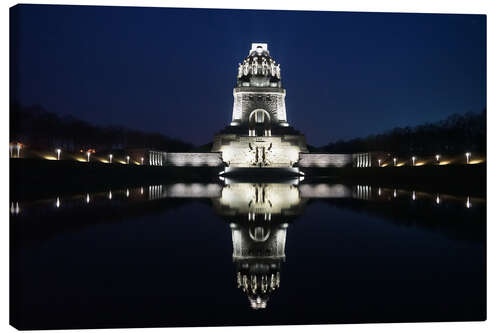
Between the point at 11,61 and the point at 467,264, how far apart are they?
658 cm

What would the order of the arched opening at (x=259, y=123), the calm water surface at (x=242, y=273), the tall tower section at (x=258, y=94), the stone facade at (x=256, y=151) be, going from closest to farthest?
the calm water surface at (x=242, y=273) < the stone facade at (x=256, y=151) < the arched opening at (x=259, y=123) < the tall tower section at (x=258, y=94)

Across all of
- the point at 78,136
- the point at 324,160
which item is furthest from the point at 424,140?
the point at 78,136

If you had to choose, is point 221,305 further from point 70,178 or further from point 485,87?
point 70,178

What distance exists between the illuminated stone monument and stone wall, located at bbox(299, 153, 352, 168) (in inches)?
33.6

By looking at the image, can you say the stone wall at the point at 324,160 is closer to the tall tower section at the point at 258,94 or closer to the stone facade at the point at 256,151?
the stone facade at the point at 256,151

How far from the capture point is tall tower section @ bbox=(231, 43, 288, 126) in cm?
5266

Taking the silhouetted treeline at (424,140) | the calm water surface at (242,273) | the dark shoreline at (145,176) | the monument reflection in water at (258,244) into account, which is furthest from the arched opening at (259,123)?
the calm water surface at (242,273)

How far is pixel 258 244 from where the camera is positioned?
753 cm

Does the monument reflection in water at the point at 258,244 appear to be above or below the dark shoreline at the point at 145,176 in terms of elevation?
below

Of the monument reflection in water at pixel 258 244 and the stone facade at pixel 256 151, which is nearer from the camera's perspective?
the monument reflection in water at pixel 258 244

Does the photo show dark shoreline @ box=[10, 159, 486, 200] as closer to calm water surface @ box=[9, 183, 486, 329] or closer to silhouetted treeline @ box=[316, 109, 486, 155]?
calm water surface @ box=[9, 183, 486, 329]

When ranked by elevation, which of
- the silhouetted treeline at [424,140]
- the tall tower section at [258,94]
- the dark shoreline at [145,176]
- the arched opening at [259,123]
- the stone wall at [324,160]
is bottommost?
the dark shoreline at [145,176]

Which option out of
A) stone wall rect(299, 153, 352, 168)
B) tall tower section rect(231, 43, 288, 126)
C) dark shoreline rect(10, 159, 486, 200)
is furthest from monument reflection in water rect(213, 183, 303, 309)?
tall tower section rect(231, 43, 288, 126)

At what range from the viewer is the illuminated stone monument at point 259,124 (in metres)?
47.8
